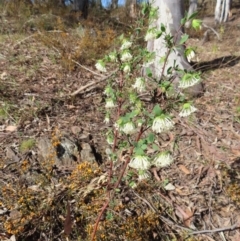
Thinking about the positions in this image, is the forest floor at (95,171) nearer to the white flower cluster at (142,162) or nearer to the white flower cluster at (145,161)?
the white flower cluster at (145,161)

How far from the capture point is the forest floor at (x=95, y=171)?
7.33 ft

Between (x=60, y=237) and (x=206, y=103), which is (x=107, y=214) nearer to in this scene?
(x=60, y=237)

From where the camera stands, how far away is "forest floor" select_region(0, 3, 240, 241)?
7.33 ft

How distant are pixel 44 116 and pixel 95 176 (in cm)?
106

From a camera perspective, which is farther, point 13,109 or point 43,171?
point 13,109

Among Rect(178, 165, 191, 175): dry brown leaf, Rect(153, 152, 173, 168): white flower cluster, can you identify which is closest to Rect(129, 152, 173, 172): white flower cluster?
Rect(153, 152, 173, 168): white flower cluster

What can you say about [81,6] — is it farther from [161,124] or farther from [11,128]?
[161,124]

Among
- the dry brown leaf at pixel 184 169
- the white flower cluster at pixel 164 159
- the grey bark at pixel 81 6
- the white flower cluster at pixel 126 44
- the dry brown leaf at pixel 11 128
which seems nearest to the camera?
the white flower cluster at pixel 164 159

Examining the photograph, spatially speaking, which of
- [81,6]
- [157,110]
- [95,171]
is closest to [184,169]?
[95,171]

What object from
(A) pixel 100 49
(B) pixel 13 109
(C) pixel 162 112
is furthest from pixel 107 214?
(A) pixel 100 49

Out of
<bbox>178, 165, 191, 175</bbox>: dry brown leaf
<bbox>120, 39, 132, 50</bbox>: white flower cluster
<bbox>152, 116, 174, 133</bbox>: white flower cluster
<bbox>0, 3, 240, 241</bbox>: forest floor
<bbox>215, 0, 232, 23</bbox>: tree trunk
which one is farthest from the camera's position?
<bbox>215, 0, 232, 23</bbox>: tree trunk

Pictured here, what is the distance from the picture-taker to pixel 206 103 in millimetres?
3785

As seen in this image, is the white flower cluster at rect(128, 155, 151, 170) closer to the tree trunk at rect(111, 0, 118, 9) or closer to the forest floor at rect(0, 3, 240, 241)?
the forest floor at rect(0, 3, 240, 241)

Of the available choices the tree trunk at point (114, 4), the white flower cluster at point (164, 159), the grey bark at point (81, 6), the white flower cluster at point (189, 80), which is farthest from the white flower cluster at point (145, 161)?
the tree trunk at point (114, 4)
